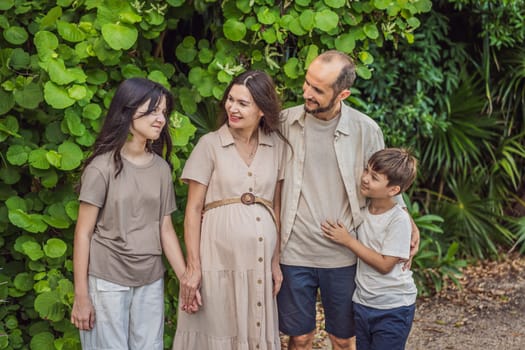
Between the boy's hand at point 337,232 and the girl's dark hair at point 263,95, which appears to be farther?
the boy's hand at point 337,232

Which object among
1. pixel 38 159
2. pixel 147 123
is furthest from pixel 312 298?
pixel 38 159

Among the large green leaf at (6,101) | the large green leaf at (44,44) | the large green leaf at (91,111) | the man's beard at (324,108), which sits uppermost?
the large green leaf at (44,44)

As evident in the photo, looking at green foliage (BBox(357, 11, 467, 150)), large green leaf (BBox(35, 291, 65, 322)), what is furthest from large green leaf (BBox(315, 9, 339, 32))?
green foliage (BBox(357, 11, 467, 150))

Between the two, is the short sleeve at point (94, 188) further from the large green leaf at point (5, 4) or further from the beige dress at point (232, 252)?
the large green leaf at point (5, 4)

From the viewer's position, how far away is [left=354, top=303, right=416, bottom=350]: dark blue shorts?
3.20 m

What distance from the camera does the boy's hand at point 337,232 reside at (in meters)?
3.16

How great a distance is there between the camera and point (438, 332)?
199 inches

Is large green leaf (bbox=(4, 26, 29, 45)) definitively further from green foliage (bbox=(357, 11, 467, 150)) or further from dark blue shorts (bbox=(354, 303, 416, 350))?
green foliage (bbox=(357, 11, 467, 150))

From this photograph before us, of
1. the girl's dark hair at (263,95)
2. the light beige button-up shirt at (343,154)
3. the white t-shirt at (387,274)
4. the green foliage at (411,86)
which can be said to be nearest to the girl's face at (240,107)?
the girl's dark hair at (263,95)

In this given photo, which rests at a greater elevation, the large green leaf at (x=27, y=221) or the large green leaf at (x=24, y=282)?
the large green leaf at (x=27, y=221)

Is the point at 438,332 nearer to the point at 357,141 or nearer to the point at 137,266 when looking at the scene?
the point at 357,141

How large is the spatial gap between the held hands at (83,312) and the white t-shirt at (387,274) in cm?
113

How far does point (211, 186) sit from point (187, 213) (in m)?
0.15

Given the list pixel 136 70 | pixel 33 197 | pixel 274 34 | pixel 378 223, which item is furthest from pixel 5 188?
pixel 378 223
